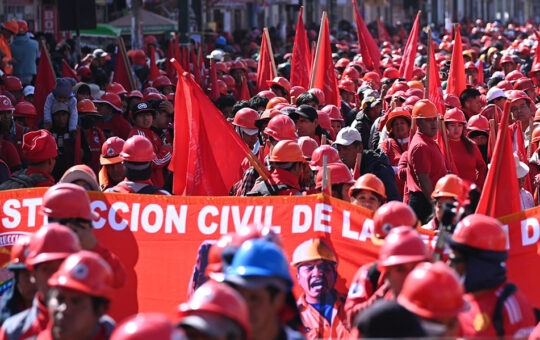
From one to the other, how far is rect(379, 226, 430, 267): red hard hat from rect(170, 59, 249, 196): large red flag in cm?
370

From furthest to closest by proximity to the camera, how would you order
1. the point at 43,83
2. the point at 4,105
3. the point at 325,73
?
1. the point at 325,73
2. the point at 43,83
3. the point at 4,105

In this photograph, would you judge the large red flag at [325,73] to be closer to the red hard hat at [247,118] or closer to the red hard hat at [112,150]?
the red hard hat at [247,118]

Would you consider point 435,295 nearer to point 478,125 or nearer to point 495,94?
point 478,125

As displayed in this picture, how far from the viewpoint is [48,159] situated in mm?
7988

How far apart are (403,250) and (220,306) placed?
4.83 ft

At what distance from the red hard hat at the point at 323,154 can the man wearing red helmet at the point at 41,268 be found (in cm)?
320

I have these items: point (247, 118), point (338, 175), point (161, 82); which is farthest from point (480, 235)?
point (161, 82)

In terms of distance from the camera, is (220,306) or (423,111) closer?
(220,306)

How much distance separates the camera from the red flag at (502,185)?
23.9ft

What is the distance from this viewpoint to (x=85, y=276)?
14.3 feet

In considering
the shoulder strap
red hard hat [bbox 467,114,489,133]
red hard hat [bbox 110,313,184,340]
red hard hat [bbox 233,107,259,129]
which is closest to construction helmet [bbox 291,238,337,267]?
the shoulder strap

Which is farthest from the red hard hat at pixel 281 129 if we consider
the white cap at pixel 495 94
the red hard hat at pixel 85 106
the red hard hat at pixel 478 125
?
the white cap at pixel 495 94

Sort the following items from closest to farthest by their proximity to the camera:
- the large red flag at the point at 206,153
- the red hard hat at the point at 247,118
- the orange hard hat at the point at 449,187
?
the orange hard hat at the point at 449,187
the large red flag at the point at 206,153
the red hard hat at the point at 247,118

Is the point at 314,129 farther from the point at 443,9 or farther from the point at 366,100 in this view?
the point at 443,9
